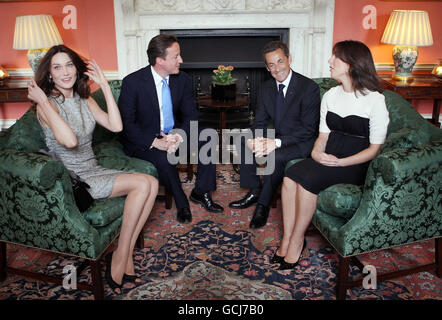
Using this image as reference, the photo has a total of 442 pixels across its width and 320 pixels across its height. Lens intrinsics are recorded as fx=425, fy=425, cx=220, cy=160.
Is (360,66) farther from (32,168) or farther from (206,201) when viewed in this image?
(32,168)

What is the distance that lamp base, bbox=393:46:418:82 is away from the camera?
4.15 m

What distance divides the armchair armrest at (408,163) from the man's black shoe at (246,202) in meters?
1.36

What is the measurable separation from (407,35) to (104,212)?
3.34m

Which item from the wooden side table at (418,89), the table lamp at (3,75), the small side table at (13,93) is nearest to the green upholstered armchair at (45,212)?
the small side table at (13,93)

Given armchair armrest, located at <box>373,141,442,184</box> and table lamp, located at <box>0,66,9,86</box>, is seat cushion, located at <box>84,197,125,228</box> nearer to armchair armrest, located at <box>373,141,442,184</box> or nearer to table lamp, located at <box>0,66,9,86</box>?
armchair armrest, located at <box>373,141,442,184</box>

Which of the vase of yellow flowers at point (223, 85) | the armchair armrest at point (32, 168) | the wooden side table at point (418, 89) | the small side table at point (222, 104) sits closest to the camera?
the armchair armrest at point (32, 168)

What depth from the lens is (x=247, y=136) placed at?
3.22 m

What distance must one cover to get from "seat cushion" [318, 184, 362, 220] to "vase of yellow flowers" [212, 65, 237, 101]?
6.52ft

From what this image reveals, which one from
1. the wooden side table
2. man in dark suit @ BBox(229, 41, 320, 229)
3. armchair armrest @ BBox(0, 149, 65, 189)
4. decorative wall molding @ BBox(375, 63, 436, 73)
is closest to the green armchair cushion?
armchair armrest @ BBox(0, 149, 65, 189)

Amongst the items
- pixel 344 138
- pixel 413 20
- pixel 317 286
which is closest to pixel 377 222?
pixel 317 286

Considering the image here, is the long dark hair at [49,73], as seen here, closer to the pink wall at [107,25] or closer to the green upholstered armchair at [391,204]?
the green upholstered armchair at [391,204]

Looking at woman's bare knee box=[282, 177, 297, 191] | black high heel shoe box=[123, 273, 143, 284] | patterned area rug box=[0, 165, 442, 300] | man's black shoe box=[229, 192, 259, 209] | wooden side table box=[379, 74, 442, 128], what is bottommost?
patterned area rug box=[0, 165, 442, 300]

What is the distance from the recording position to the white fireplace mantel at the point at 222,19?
14.5 feet

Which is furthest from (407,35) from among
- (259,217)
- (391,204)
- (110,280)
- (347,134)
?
(110,280)
